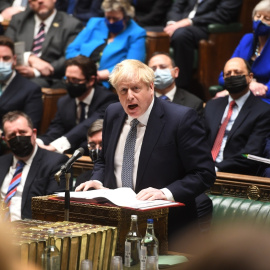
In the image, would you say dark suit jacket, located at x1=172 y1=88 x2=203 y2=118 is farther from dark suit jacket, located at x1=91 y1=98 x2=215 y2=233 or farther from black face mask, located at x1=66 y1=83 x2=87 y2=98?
dark suit jacket, located at x1=91 y1=98 x2=215 y2=233

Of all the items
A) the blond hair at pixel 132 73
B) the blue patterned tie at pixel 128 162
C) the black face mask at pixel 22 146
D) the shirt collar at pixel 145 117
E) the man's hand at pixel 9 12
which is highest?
the man's hand at pixel 9 12

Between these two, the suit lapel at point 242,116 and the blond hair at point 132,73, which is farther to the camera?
the suit lapel at point 242,116

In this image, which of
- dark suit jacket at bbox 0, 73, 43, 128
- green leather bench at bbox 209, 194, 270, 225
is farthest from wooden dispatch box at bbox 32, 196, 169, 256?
dark suit jacket at bbox 0, 73, 43, 128

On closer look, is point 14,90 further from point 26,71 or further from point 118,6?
point 118,6

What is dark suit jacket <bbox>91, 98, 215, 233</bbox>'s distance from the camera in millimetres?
2723

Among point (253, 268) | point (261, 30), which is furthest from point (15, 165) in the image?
point (253, 268)

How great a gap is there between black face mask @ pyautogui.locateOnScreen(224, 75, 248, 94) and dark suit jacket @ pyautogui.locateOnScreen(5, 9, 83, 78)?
202cm

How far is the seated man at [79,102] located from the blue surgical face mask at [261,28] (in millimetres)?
1277

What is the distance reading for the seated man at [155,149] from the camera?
2715 millimetres

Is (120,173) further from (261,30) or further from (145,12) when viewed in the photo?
(145,12)

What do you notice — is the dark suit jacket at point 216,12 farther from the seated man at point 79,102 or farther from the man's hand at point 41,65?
the man's hand at point 41,65

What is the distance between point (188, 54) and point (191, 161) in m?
3.04

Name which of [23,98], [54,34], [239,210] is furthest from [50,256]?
[54,34]

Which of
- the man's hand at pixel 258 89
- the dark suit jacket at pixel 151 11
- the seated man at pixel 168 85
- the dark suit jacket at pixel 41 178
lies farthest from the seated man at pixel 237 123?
the dark suit jacket at pixel 151 11
